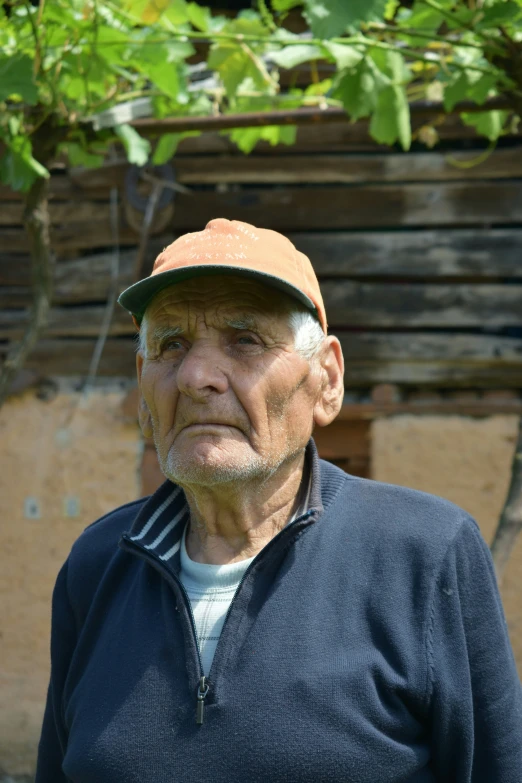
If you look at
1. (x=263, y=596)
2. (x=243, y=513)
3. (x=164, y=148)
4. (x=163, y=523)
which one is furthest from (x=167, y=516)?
(x=164, y=148)

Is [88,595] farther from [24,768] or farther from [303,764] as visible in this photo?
[24,768]

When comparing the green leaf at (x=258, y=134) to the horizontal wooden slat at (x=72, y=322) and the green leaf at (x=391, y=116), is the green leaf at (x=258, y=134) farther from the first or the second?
the horizontal wooden slat at (x=72, y=322)

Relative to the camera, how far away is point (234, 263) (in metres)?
1.66

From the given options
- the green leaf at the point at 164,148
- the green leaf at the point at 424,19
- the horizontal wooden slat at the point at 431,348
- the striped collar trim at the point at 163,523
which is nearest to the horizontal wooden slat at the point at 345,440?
the horizontal wooden slat at the point at 431,348

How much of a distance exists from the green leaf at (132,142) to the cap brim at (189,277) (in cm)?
123

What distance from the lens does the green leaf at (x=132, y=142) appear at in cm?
285

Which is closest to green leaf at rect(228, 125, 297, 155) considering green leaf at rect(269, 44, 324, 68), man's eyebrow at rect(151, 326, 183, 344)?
green leaf at rect(269, 44, 324, 68)

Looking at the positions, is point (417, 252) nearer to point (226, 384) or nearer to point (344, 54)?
point (344, 54)

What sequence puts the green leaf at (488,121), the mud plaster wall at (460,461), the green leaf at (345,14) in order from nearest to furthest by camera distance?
the green leaf at (345,14)
the green leaf at (488,121)
the mud plaster wall at (460,461)

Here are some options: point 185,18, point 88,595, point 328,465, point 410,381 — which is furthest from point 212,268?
point 410,381

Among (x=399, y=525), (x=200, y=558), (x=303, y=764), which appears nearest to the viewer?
(x=303, y=764)

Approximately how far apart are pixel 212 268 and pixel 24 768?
3.73 m

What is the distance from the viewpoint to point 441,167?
443cm

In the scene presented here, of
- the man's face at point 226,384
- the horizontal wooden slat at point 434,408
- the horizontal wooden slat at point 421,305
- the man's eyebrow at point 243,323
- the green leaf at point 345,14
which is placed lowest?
the horizontal wooden slat at point 434,408
